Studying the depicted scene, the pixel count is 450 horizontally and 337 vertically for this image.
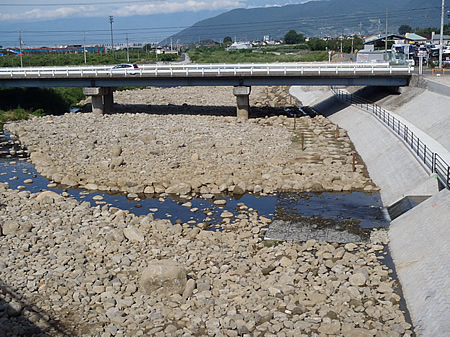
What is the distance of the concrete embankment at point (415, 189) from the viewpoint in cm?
1686

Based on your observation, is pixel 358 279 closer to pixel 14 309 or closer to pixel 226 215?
pixel 226 215

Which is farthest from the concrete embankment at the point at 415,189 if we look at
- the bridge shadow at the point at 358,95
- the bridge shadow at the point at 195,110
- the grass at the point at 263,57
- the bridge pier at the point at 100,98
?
the grass at the point at 263,57

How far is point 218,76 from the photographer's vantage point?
5191 centimetres

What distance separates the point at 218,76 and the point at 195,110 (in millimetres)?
7717

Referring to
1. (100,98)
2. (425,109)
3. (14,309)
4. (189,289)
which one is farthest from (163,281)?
(100,98)

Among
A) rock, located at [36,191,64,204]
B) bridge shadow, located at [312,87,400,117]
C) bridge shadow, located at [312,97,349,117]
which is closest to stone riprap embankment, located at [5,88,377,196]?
bridge shadow, located at [312,97,349,117]

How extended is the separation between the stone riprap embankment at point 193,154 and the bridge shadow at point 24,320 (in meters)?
13.4

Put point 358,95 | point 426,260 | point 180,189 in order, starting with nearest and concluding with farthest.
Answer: point 426,260 < point 180,189 < point 358,95

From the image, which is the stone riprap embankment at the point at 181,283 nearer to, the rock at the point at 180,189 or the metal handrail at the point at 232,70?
the rock at the point at 180,189

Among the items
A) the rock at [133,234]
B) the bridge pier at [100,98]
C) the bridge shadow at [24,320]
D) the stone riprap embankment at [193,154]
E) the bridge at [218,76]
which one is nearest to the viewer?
the bridge shadow at [24,320]

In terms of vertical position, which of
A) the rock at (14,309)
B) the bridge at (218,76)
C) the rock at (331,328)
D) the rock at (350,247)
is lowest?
the rock at (331,328)

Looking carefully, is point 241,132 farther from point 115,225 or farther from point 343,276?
point 343,276

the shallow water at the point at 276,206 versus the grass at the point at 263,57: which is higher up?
the grass at the point at 263,57

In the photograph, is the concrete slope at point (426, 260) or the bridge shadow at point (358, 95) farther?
the bridge shadow at point (358, 95)
